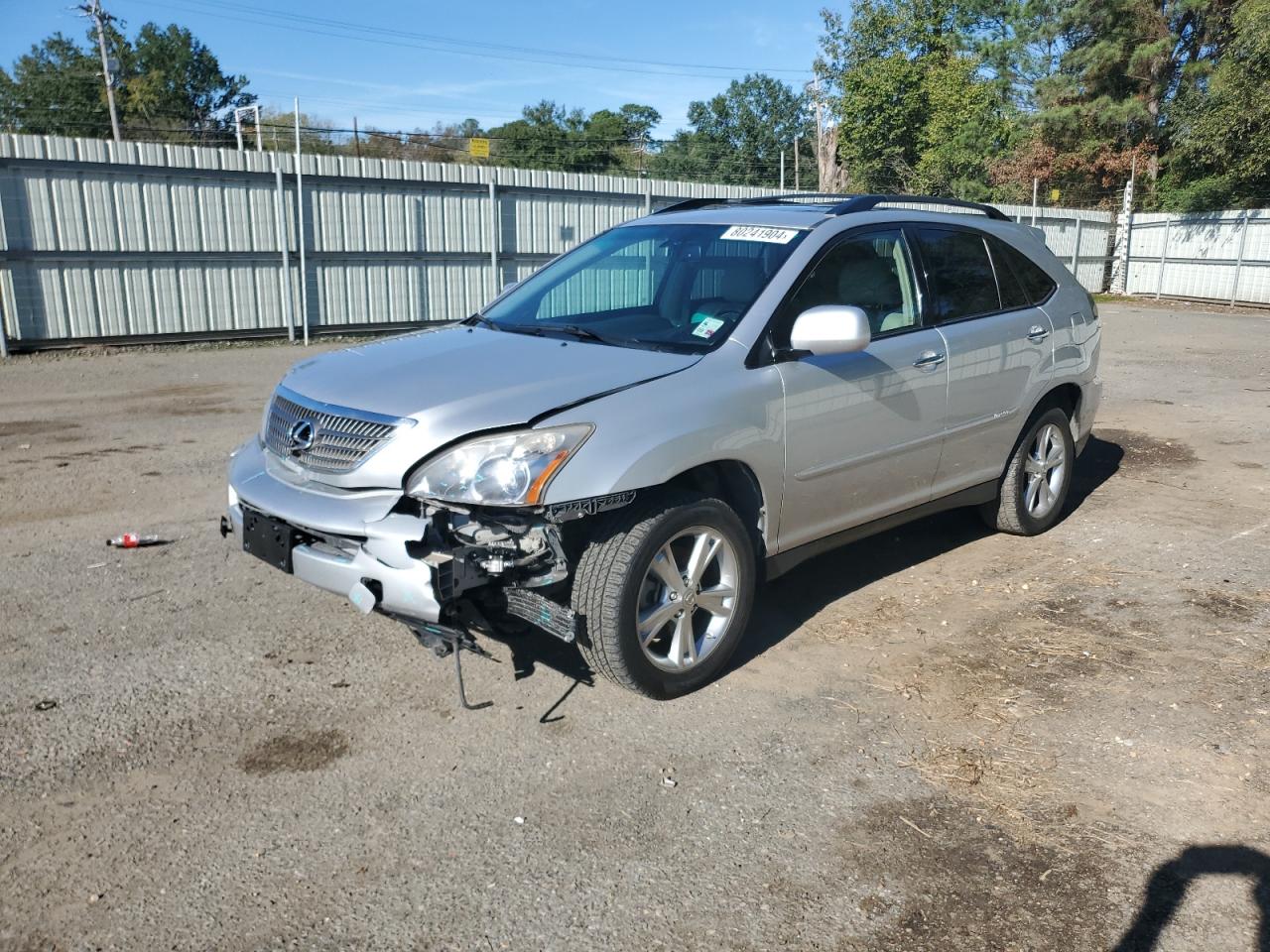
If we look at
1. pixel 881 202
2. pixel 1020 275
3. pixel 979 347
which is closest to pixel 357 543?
pixel 881 202

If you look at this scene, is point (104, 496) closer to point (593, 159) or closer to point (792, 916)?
point (792, 916)

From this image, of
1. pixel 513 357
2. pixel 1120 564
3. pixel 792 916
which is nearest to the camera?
pixel 792 916

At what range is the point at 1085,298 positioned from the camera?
20.7ft

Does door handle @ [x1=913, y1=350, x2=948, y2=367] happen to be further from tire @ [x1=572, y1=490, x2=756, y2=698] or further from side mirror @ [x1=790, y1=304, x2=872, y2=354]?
tire @ [x1=572, y1=490, x2=756, y2=698]

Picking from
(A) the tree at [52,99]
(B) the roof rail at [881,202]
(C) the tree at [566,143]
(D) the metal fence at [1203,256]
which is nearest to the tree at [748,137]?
(C) the tree at [566,143]

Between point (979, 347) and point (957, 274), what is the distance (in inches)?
15.7

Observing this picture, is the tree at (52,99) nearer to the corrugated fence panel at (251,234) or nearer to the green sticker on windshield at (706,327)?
the corrugated fence panel at (251,234)

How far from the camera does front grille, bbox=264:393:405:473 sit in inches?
143

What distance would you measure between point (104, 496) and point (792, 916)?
5.55m

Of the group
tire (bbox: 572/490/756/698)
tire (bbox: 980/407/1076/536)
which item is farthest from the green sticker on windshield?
tire (bbox: 980/407/1076/536)

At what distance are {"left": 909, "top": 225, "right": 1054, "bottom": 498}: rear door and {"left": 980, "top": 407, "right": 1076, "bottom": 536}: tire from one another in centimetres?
19

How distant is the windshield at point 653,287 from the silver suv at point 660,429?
0.01 m

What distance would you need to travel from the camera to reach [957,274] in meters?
5.27

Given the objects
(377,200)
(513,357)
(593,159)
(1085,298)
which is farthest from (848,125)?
(513,357)
